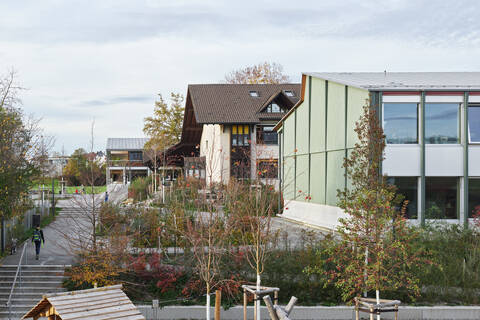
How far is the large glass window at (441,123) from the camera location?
1984 cm

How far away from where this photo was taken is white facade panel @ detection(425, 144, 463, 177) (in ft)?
64.6

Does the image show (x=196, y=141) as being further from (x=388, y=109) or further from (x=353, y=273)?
(x=353, y=273)

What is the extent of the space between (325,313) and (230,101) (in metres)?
30.3

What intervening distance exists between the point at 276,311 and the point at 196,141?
4473cm

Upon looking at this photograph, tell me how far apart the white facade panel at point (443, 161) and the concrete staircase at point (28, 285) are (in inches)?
570

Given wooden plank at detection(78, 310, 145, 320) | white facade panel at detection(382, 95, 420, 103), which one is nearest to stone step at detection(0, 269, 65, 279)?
wooden plank at detection(78, 310, 145, 320)

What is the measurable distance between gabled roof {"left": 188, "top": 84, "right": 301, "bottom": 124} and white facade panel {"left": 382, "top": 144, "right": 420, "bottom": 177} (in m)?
21.9

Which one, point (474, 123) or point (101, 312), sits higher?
point (474, 123)

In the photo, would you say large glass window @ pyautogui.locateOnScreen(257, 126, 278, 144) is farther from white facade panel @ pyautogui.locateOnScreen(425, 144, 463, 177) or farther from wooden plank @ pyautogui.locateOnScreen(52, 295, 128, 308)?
wooden plank @ pyautogui.locateOnScreen(52, 295, 128, 308)

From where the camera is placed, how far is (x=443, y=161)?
1975cm

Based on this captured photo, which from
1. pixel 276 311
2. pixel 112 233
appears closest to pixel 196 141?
pixel 112 233

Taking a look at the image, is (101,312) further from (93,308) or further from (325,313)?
(325,313)

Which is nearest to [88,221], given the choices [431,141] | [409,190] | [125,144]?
[409,190]

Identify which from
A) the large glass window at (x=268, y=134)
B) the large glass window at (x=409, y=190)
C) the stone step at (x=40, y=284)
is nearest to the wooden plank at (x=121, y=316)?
the stone step at (x=40, y=284)
